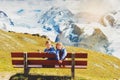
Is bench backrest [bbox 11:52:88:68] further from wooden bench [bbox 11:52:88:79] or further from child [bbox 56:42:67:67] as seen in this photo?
child [bbox 56:42:67:67]

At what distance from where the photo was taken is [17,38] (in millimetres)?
136500

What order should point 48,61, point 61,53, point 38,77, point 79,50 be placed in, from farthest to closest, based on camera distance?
point 79,50 < point 38,77 < point 48,61 < point 61,53

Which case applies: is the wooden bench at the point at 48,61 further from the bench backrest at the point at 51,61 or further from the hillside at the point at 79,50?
the hillside at the point at 79,50

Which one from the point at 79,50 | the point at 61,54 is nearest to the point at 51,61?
the point at 61,54

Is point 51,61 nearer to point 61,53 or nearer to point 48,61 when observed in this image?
point 48,61

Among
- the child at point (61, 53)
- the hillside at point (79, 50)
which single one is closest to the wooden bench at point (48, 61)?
the child at point (61, 53)

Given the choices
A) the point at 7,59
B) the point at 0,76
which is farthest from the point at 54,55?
the point at 7,59

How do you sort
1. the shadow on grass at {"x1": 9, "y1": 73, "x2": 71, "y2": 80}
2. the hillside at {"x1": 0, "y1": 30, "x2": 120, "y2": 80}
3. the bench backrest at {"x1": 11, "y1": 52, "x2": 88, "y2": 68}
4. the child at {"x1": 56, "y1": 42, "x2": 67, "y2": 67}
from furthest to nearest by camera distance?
the hillside at {"x1": 0, "y1": 30, "x2": 120, "y2": 80}
the shadow on grass at {"x1": 9, "y1": 73, "x2": 71, "y2": 80}
the bench backrest at {"x1": 11, "y1": 52, "x2": 88, "y2": 68}
the child at {"x1": 56, "y1": 42, "x2": 67, "y2": 67}

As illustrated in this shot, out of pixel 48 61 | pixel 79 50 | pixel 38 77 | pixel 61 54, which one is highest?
pixel 61 54

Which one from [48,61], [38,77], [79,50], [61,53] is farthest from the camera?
[79,50]

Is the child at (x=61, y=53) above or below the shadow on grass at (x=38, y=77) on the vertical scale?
above

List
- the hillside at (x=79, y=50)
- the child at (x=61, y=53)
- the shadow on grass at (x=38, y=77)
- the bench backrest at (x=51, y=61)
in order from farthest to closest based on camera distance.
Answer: the hillside at (x=79, y=50) → the shadow on grass at (x=38, y=77) → the bench backrest at (x=51, y=61) → the child at (x=61, y=53)

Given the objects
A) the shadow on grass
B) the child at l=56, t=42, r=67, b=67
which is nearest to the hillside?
the shadow on grass

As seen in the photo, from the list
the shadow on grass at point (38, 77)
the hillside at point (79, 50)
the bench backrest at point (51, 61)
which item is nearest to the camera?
the bench backrest at point (51, 61)
